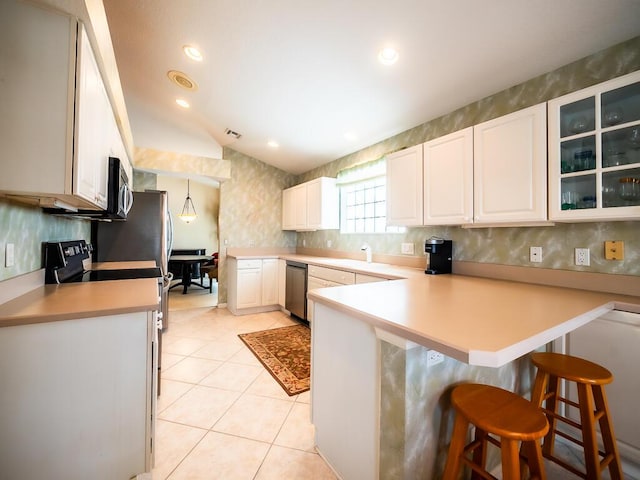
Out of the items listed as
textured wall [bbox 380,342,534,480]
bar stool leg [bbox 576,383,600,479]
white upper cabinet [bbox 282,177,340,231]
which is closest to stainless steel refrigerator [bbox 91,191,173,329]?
white upper cabinet [bbox 282,177,340,231]

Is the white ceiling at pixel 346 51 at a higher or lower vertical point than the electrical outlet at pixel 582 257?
higher

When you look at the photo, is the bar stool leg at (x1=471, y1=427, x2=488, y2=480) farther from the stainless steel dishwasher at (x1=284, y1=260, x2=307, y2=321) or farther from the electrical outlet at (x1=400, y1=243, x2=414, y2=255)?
the stainless steel dishwasher at (x1=284, y1=260, x2=307, y2=321)

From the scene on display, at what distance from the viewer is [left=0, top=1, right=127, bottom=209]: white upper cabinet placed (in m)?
1.04

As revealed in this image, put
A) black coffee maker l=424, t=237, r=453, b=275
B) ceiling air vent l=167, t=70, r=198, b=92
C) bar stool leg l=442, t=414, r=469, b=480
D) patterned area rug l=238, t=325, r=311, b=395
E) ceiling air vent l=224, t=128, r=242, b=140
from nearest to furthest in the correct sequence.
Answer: bar stool leg l=442, t=414, r=469, b=480, patterned area rug l=238, t=325, r=311, b=395, black coffee maker l=424, t=237, r=453, b=275, ceiling air vent l=167, t=70, r=198, b=92, ceiling air vent l=224, t=128, r=242, b=140

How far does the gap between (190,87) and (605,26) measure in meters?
3.44

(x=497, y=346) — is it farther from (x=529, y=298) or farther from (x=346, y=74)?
(x=346, y=74)

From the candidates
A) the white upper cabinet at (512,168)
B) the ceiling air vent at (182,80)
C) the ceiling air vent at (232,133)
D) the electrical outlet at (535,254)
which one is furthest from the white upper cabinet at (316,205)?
the electrical outlet at (535,254)

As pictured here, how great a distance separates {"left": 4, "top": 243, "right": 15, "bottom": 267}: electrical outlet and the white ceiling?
A: 188 cm

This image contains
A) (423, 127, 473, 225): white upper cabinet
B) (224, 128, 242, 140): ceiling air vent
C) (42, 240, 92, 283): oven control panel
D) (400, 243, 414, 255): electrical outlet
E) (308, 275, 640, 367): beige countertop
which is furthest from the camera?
(224, 128, 242, 140): ceiling air vent

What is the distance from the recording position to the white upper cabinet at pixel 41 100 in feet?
3.42

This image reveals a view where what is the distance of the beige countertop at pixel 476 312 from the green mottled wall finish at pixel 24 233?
4.80 ft

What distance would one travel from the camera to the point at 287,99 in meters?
2.80

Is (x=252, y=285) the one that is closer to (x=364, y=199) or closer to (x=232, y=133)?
(x=364, y=199)

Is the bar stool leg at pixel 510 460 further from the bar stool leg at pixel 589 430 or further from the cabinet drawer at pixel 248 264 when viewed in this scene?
the cabinet drawer at pixel 248 264
